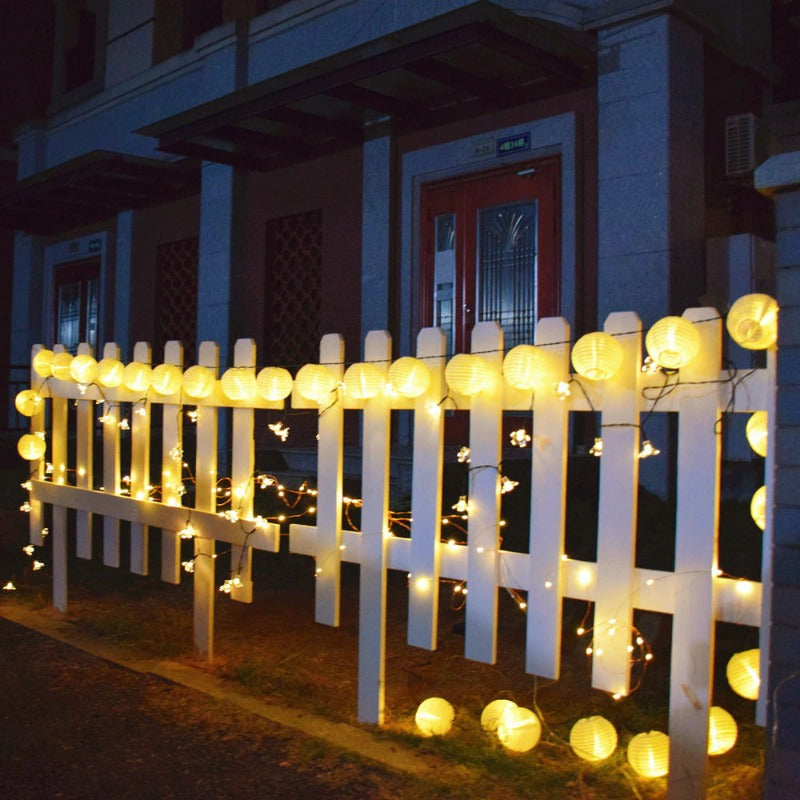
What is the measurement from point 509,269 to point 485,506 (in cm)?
507

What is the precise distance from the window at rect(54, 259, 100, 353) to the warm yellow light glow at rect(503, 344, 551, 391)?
10735 millimetres

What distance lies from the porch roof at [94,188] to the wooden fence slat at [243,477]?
703cm

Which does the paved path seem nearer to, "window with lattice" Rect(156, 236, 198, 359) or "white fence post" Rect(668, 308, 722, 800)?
"white fence post" Rect(668, 308, 722, 800)

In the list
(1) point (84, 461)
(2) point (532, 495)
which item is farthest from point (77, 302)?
(2) point (532, 495)

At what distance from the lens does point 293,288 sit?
1000 centimetres

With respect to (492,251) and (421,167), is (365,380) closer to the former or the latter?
(492,251)

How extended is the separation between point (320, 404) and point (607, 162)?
169 inches

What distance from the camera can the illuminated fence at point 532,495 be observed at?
285cm

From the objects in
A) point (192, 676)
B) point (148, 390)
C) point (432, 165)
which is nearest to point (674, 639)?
point (192, 676)

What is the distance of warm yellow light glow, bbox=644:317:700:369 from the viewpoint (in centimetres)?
283

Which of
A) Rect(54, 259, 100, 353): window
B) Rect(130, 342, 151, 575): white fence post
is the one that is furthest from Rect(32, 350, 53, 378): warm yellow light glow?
Rect(54, 259, 100, 353): window

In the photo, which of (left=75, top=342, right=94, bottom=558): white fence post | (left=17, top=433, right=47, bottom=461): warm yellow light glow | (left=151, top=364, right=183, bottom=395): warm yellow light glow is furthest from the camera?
(left=17, top=433, right=47, bottom=461): warm yellow light glow

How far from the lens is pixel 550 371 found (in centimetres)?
319

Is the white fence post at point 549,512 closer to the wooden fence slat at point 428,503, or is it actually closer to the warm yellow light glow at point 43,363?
the wooden fence slat at point 428,503
